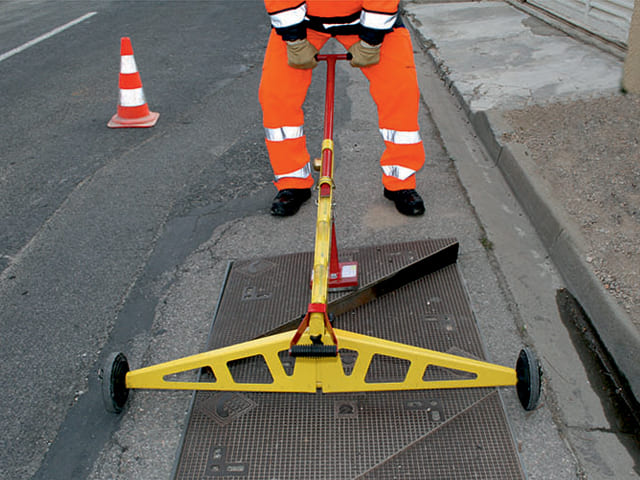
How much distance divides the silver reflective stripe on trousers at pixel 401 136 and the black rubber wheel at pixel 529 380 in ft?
5.44

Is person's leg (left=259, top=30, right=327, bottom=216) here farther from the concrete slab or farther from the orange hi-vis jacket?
the concrete slab

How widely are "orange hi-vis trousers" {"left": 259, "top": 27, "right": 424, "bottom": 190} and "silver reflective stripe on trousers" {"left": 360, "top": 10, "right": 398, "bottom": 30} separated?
0.77 ft

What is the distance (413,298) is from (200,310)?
3.63 feet

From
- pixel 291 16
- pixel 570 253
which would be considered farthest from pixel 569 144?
pixel 291 16

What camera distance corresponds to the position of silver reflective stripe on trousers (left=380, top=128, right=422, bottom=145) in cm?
354

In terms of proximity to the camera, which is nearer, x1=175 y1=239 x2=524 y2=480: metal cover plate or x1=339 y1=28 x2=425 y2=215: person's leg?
x1=175 y1=239 x2=524 y2=480: metal cover plate

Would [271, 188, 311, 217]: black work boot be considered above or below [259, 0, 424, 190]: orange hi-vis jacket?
below

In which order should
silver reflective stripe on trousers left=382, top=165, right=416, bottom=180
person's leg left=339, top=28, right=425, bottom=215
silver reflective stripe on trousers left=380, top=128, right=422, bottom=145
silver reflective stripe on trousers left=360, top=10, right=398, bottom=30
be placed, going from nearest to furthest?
silver reflective stripe on trousers left=360, top=10, right=398, bottom=30, person's leg left=339, top=28, right=425, bottom=215, silver reflective stripe on trousers left=380, top=128, right=422, bottom=145, silver reflective stripe on trousers left=382, top=165, right=416, bottom=180

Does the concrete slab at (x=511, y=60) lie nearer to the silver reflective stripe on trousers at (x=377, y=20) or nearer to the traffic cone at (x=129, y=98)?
the silver reflective stripe on trousers at (x=377, y=20)

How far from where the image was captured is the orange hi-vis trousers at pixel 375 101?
10.8ft

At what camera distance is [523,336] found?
108 inches

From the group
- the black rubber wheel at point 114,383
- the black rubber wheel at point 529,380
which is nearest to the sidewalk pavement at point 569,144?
the black rubber wheel at point 529,380

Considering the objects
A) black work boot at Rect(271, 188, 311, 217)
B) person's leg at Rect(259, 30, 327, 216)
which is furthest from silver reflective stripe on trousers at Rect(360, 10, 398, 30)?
black work boot at Rect(271, 188, 311, 217)

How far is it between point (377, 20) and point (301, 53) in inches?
17.7
